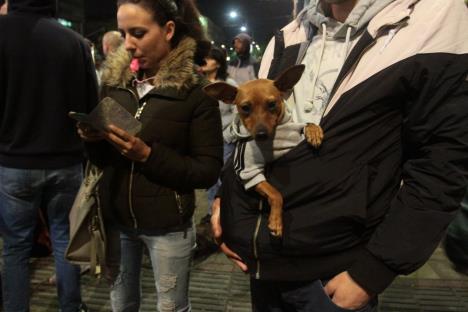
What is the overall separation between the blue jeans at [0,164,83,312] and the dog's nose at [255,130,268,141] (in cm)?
179

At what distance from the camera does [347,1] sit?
4.94 ft

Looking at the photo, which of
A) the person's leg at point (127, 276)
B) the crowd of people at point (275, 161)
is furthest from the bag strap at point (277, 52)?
the person's leg at point (127, 276)

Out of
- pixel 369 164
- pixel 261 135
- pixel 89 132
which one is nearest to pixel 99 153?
pixel 89 132

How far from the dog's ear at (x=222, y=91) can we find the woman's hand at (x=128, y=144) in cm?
42

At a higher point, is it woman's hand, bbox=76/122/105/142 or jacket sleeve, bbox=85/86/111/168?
woman's hand, bbox=76/122/105/142

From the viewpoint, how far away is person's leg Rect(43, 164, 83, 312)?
2963 millimetres

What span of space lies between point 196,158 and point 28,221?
143 centimetres

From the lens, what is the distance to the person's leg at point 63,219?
2963 mm

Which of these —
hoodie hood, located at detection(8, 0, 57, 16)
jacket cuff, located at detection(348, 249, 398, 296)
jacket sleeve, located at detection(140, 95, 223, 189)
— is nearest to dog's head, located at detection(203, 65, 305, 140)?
jacket sleeve, located at detection(140, 95, 223, 189)

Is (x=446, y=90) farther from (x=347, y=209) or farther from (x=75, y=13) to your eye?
(x=75, y=13)

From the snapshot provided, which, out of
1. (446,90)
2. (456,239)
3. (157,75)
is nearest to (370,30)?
(446,90)

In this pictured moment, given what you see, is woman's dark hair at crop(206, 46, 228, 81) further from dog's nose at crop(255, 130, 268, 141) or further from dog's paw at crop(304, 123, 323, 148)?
dog's paw at crop(304, 123, 323, 148)

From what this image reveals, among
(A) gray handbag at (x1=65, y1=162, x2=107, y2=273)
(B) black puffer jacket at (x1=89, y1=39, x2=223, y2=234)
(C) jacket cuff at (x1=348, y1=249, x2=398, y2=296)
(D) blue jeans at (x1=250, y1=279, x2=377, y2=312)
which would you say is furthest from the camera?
(A) gray handbag at (x1=65, y1=162, x2=107, y2=273)

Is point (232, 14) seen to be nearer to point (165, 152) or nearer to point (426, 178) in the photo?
point (165, 152)
